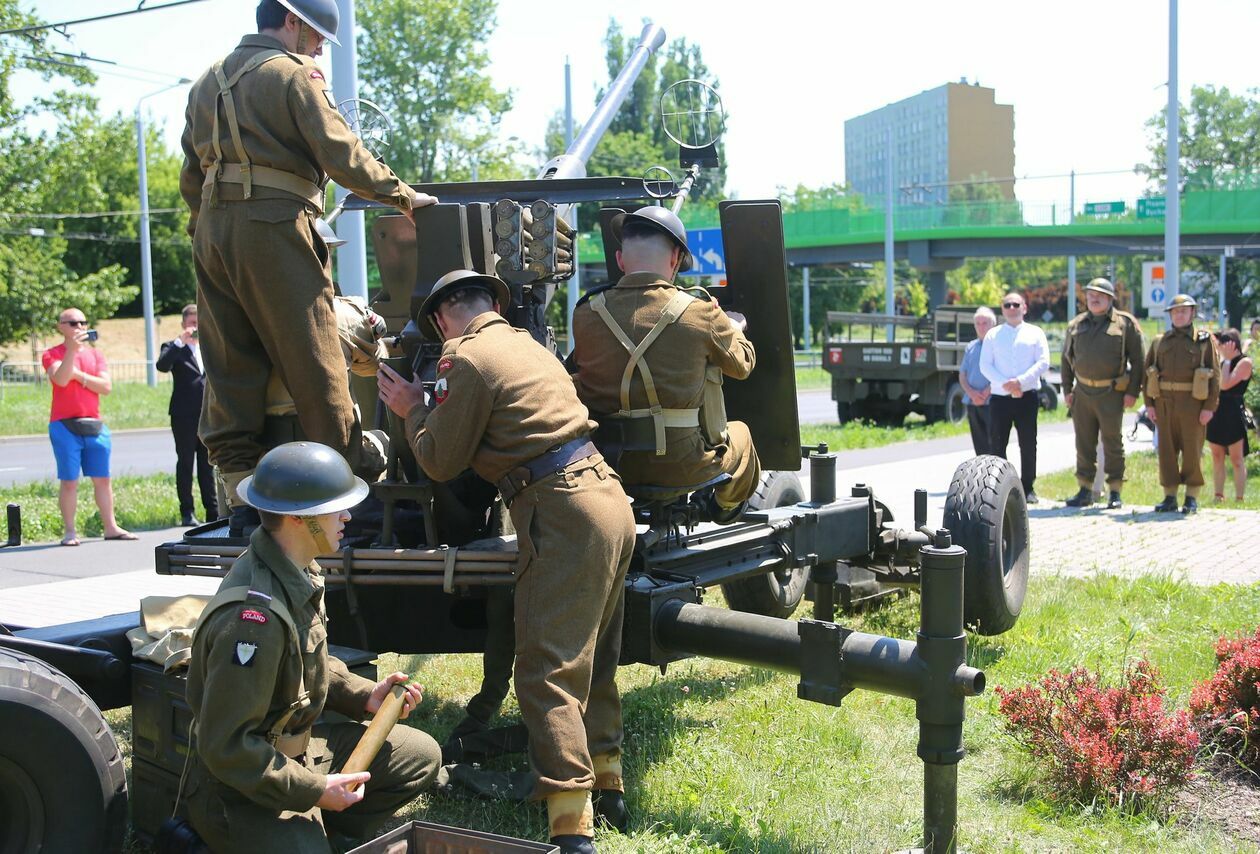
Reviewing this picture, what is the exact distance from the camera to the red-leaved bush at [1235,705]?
5082 mm

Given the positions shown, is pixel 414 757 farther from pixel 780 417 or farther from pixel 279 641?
pixel 780 417

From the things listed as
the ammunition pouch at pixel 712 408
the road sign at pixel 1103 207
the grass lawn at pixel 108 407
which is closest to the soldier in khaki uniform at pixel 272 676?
the ammunition pouch at pixel 712 408

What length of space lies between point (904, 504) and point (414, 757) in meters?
9.08

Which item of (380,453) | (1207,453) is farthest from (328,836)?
(1207,453)

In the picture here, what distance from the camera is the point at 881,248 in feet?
177

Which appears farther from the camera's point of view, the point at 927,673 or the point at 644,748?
the point at 644,748

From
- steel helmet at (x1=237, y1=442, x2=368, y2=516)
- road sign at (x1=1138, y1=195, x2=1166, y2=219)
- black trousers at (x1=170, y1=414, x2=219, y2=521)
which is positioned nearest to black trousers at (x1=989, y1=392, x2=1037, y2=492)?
black trousers at (x1=170, y1=414, x2=219, y2=521)

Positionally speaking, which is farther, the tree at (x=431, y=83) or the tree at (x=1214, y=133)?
the tree at (x=1214, y=133)

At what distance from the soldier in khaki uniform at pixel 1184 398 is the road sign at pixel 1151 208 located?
1390 inches

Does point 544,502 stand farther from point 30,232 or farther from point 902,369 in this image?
point 30,232

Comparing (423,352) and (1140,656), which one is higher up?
(423,352)

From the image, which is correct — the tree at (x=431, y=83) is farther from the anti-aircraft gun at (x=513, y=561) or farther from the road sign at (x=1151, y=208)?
the anti-aircraft gun at (x=513, y=561)

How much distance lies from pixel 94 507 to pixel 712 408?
9.37 meters

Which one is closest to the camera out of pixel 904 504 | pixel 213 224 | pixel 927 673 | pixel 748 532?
pixel 927 673
